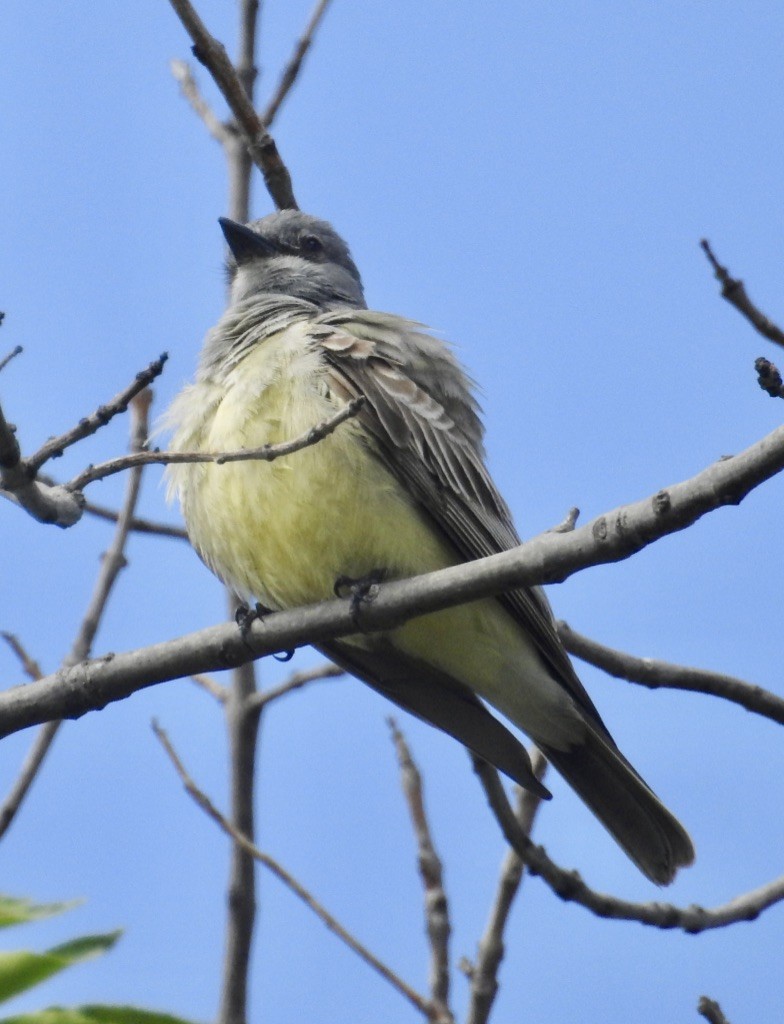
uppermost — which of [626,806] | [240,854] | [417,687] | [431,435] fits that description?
[431,435]

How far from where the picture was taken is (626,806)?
673 centimetres

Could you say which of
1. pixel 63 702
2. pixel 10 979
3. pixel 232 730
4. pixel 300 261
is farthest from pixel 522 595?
pixel 10 979

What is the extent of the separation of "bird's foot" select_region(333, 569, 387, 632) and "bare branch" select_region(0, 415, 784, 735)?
0.09 ft

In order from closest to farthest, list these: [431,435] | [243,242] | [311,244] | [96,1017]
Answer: [96,1017]
[431,435]
[243,242]
[311,244]

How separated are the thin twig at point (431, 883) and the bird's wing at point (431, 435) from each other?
0.85 m

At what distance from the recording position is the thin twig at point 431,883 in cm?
539

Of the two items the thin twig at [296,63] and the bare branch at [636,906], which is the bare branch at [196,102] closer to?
the thin twig at [296,63]

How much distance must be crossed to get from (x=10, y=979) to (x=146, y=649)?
10.0 feet

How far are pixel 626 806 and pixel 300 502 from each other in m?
2.20

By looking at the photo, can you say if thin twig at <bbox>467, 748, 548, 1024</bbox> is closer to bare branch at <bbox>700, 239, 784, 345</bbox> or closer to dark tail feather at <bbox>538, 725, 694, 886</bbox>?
dark tail feather at <bbox>538, 725, 694, 886</bbox>

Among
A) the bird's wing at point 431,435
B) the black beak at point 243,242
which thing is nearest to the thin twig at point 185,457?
the bird's wing at point 431,435

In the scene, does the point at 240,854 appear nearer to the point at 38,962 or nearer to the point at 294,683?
the point at 294,683

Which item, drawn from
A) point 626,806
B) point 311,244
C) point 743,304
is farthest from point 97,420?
point 311,244

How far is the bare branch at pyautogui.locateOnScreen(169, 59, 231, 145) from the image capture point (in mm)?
8070
